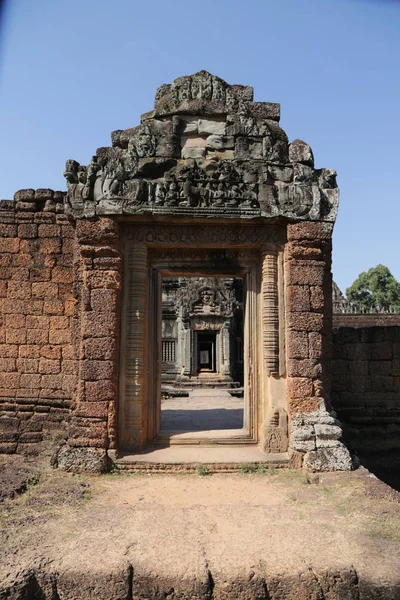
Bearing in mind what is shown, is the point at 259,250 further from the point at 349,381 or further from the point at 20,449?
the point at 20,449

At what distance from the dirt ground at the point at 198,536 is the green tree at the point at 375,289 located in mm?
38826

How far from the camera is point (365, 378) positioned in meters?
7.36

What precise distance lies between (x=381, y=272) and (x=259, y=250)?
40325 millimetres

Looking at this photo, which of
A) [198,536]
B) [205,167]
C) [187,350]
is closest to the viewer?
[198,536]

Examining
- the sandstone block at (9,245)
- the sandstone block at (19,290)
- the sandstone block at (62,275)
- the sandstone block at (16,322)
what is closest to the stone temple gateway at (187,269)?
the sandstone block at (16,322)

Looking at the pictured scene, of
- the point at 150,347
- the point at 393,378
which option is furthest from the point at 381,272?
the point at 150,347

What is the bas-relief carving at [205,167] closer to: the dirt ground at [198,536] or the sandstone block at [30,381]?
the sandstone block at [30,381]

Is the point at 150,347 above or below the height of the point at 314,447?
above

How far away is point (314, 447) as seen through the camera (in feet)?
17.5

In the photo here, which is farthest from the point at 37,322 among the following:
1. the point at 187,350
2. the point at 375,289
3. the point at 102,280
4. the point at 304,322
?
the point at 375,289

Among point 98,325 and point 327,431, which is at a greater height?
point 98,325

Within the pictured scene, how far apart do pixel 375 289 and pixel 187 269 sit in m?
40.1

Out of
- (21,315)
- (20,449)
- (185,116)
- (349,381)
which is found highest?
(185,116)

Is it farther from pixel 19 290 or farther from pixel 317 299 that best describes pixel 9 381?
pixel 317 299
